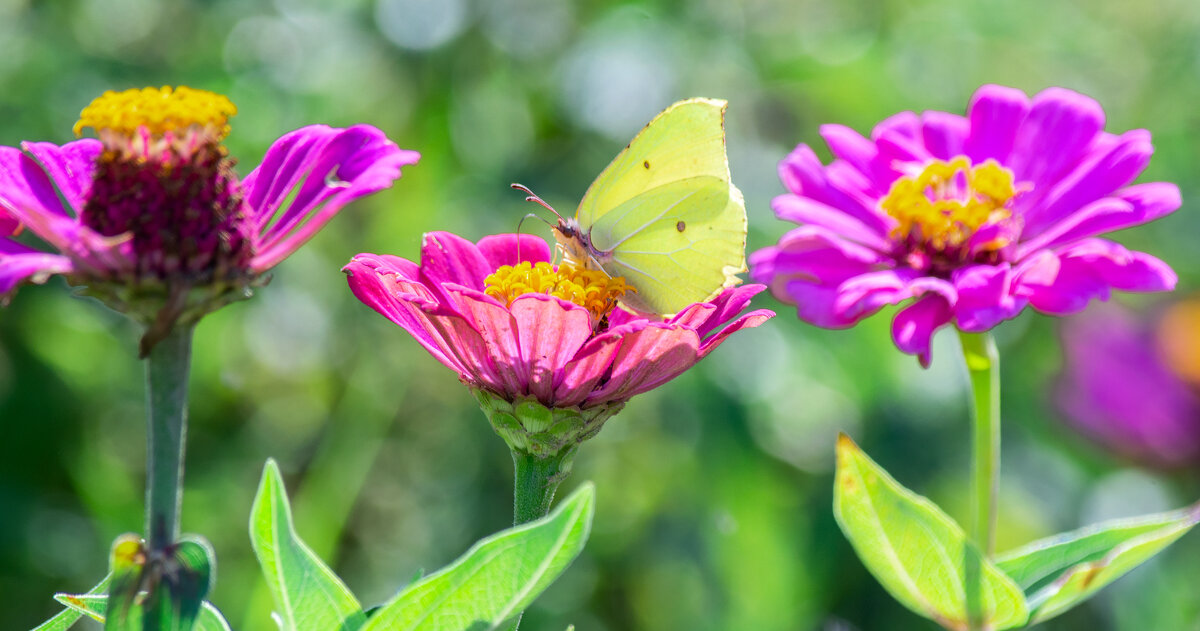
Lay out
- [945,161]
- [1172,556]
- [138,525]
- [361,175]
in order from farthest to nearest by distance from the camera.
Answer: [1172,556] < [138,525] < [945,161] < [361,175]

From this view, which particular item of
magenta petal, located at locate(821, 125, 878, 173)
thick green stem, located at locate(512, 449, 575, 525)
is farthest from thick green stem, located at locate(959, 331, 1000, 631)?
thick green stem, located at locate(512, 449, 575, 525)

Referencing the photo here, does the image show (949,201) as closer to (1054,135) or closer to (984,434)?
(1054,135)

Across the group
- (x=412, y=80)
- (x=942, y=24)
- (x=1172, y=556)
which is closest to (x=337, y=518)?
(x=412, y=80)

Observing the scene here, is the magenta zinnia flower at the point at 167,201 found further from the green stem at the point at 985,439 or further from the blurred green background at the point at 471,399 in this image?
the blurred green background at the point at 471,399

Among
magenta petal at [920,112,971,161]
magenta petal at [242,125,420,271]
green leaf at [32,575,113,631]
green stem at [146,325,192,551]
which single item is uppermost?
magenta petal at [242,125,420,271]

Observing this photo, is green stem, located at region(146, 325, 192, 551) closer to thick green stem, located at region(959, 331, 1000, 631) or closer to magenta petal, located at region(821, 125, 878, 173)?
thick green stem, located at region(959, 331, 1000, 631)

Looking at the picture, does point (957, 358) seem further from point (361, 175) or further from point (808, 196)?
point (361, 175)

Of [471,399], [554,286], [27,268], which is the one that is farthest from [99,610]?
[471,399]
